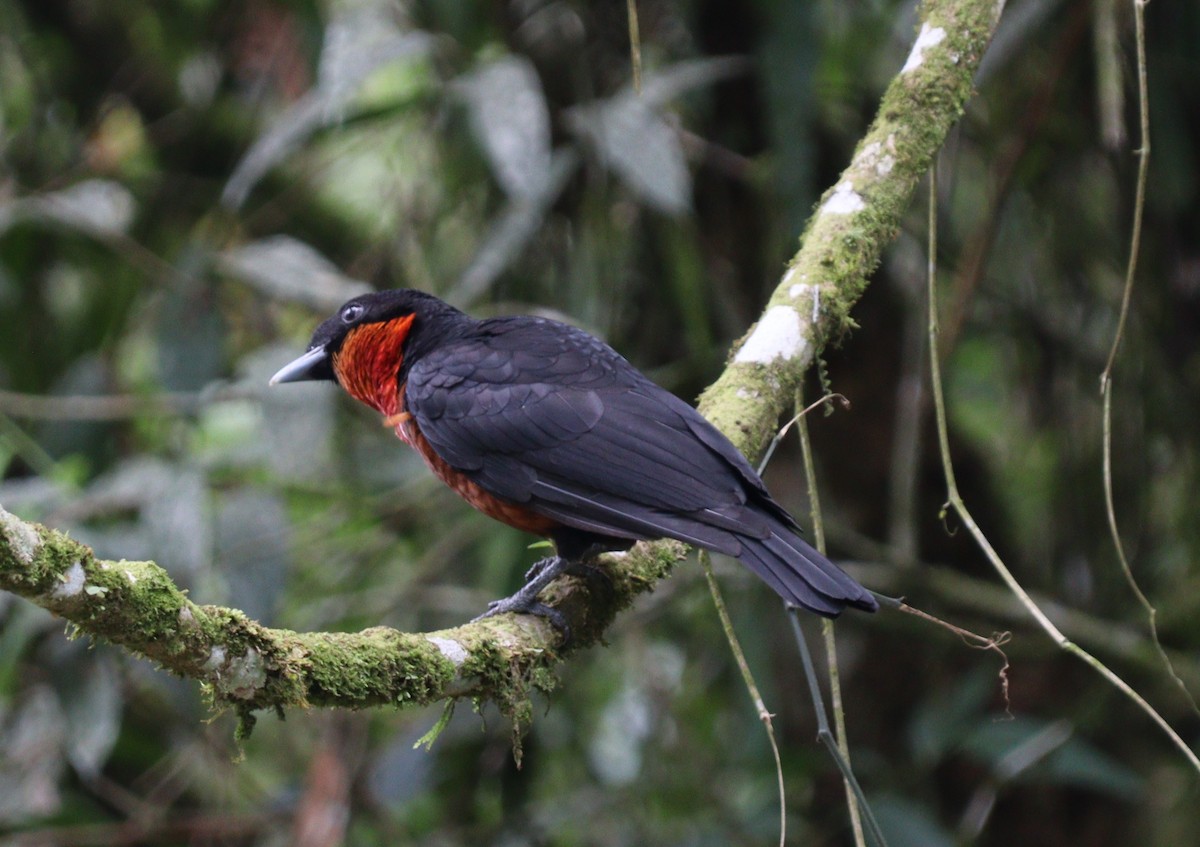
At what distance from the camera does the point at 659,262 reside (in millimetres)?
4785

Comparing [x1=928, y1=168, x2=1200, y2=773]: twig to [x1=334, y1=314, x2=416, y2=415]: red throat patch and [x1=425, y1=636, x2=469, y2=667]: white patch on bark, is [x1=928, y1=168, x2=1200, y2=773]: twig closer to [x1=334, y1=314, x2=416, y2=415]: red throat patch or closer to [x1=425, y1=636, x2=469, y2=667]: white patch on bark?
[x1=425, y1=636, x2=469, y2=667]: white patch on bark

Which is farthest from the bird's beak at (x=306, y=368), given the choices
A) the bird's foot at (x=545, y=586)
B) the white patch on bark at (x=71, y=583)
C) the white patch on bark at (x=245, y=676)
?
the white patch on bark at (x=71, y=583)

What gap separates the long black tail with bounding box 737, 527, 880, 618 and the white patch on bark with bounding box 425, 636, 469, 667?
538 mm

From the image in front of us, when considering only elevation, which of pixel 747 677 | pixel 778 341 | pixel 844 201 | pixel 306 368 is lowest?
pixel 747 677

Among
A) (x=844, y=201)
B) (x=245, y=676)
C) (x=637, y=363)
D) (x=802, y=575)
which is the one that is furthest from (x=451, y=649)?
(x=637, y=363)

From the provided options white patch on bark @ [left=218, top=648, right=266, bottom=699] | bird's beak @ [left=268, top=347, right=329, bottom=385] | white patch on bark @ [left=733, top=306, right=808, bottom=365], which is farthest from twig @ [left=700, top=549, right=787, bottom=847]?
bird's beak @ [left=268, top=347, right=329, bottom=385]

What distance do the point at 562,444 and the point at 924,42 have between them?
1.24 meters

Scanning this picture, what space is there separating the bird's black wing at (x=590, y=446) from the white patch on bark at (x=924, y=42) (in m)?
0.95

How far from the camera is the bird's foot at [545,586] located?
7.95ft

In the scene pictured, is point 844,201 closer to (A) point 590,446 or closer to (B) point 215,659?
(A) point 590,446

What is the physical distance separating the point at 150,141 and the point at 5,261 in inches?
36.4

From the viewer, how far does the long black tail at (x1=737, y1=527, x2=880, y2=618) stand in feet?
6.84

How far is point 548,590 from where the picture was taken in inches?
101

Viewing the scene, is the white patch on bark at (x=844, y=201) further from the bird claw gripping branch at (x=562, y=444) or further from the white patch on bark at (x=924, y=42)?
the bird claw gripping branch at (x=562, y=444)
